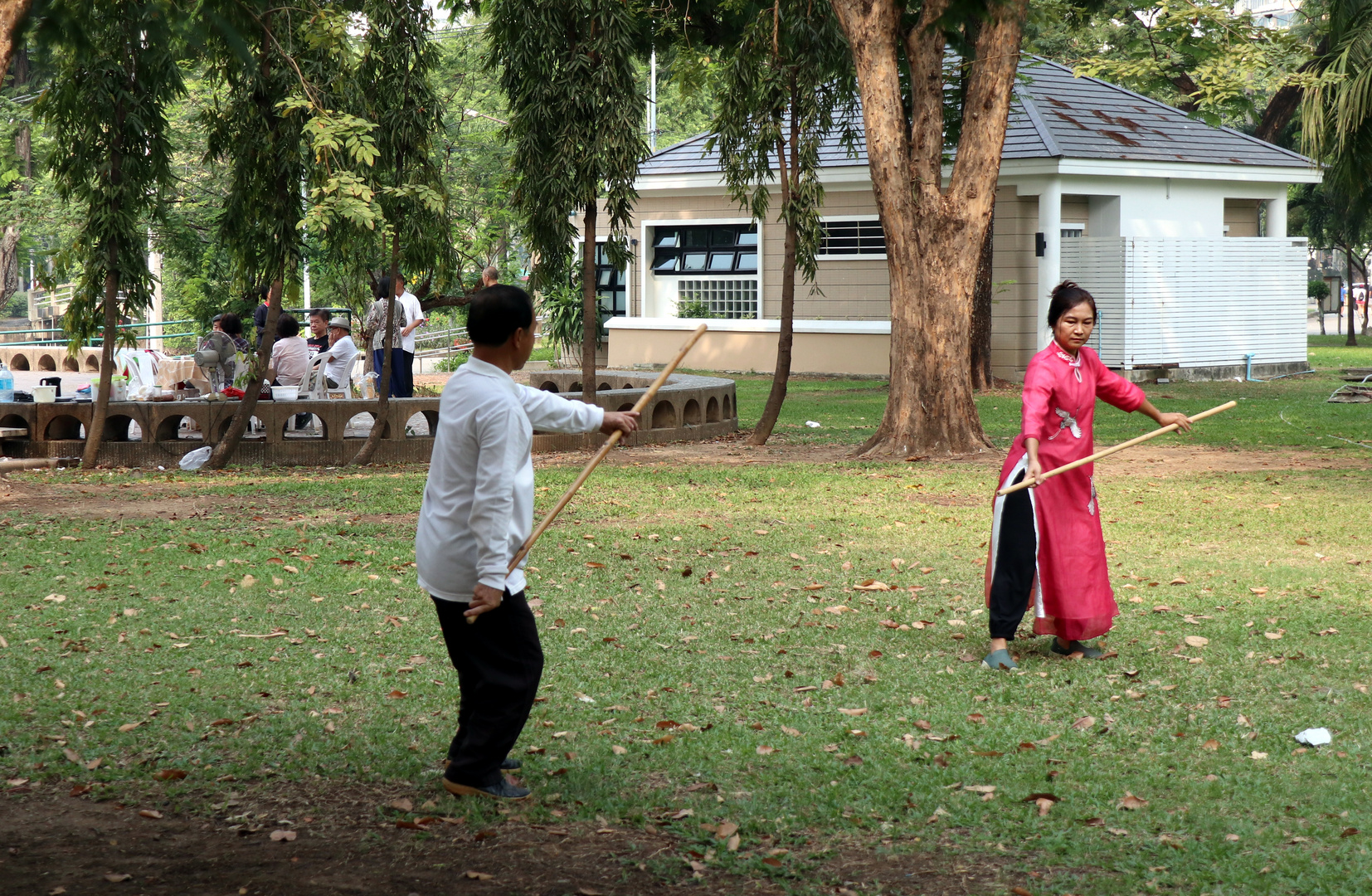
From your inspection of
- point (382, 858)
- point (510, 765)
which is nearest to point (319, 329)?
point (510, 765)

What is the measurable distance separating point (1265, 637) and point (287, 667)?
4.59 meters

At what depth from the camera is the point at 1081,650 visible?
645cm

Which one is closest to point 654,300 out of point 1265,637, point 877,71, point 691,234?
point 691,234

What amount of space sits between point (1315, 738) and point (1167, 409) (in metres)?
14.2

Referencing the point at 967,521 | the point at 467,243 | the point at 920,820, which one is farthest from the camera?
the point at 467,243

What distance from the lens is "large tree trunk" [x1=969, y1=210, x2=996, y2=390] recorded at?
2175 cm

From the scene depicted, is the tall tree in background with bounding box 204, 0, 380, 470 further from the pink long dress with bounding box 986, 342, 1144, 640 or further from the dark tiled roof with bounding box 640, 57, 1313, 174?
the dark tiled roof with bounding box 640, 57, 1313, 174

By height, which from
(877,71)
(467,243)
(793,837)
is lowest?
(793,837)

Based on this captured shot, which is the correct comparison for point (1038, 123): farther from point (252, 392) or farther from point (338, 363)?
point (252, 392)

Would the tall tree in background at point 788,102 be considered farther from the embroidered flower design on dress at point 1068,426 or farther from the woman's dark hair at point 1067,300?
the embroidered flower design on dress at point 1068,426

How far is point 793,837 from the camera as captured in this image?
14.4 feet

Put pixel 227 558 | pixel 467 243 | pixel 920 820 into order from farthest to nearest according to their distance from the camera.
A: pixel 467 243, pixel 227 558, pixel 920 820

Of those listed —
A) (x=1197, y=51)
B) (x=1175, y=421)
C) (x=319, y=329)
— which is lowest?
(x=1175, y=421)

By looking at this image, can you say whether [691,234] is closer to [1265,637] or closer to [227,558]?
[227,558]
